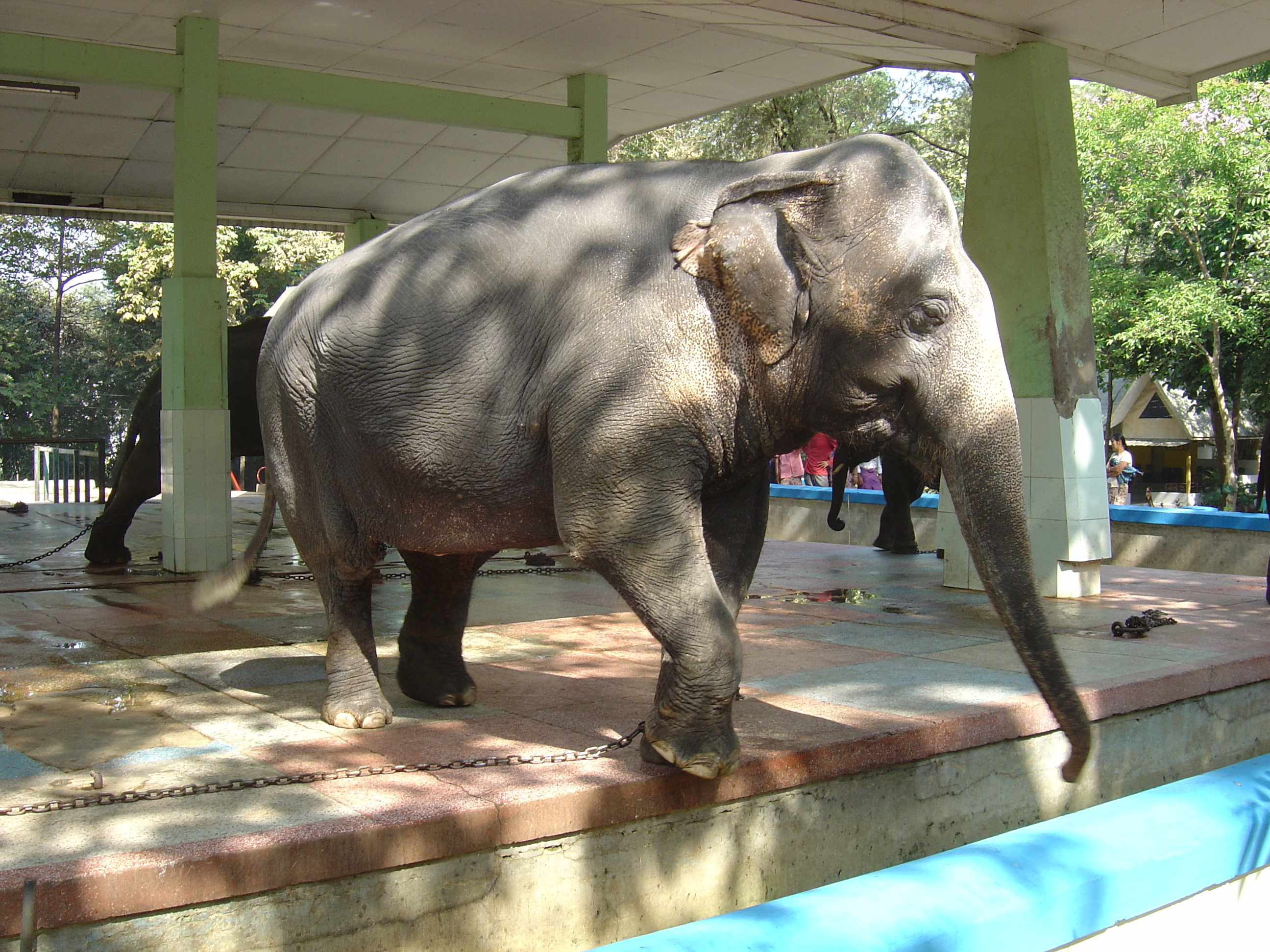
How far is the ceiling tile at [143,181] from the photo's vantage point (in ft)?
40.5

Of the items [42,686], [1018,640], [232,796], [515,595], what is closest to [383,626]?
[515,595]

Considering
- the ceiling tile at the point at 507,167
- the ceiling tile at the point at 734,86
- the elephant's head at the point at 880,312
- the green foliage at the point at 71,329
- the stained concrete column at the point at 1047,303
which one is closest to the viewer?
the elephant's head at the point at 880,312

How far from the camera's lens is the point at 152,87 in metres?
8.48

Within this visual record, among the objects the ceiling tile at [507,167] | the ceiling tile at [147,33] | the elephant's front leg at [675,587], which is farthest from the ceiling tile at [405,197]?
the elephant's front leg at [675,587]

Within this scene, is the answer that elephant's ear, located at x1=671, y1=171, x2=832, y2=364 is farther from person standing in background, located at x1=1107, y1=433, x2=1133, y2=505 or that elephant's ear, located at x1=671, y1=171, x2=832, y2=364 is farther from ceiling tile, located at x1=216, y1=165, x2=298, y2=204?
person standing in background, located at x1=1107, y1=433, x2=1133, y2=505

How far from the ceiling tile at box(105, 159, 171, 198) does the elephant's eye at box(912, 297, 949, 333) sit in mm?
11076

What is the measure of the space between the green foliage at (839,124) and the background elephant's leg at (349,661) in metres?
18.3

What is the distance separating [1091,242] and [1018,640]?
77.1 ft

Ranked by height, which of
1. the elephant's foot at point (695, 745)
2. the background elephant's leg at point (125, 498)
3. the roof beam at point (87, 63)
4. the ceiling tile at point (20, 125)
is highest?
the ceiling tile at point (20, 125)

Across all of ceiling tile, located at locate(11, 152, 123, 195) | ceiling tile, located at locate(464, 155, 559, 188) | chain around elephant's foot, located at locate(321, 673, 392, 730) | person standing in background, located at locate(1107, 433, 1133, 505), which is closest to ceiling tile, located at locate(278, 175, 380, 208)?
ceiling tile, located at locate(464, 155, 559, 188)

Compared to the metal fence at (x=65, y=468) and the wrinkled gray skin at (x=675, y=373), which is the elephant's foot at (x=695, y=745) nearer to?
the wrinkled gray skin at (x=675, y=373)

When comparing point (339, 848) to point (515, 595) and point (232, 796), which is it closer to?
point (232, 796)

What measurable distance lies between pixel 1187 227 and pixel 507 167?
14.8m

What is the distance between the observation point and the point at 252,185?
1341 centimetres
